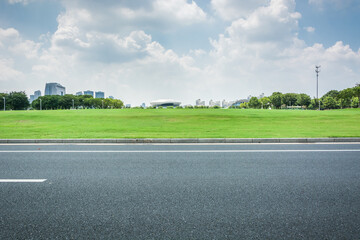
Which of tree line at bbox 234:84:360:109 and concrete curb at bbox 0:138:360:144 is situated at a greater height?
tree line at bbox 234:84:360:109

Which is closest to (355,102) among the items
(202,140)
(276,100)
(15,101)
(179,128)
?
(276,100)

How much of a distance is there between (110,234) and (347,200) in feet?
12.5

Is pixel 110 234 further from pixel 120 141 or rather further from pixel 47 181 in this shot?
pixel 120 141

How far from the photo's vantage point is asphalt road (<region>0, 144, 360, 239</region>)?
3020 millimetres

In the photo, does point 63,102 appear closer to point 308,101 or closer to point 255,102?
point 255,102

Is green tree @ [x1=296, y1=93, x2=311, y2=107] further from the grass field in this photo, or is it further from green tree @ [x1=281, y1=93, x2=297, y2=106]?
the grass field

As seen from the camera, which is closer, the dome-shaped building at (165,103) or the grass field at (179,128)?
the grass field at (179,128)

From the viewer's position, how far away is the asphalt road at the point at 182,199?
9.91ft

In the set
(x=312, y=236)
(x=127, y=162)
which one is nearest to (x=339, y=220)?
(x=312, y=236)

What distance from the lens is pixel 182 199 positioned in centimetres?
395

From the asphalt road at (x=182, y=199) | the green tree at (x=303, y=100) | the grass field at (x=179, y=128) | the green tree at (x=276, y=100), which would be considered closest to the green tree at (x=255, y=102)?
the green tree at (x=276, y=100)

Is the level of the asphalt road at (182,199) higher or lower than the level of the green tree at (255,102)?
lower

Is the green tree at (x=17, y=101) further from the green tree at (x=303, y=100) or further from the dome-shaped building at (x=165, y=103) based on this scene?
the green tree at (x=303, y=100)

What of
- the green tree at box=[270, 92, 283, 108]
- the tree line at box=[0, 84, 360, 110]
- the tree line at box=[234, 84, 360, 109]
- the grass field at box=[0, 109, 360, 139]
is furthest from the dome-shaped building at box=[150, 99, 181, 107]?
the grass field at box=[0, 109, 360, 139]
